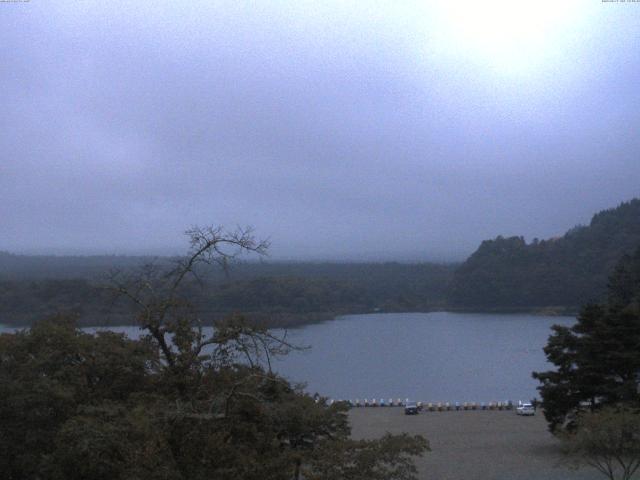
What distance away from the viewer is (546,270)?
64688 mm

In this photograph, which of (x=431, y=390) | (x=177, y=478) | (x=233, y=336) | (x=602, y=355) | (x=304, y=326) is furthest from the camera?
(x=304, y=326)

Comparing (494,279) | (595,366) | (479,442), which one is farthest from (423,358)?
(494,279)

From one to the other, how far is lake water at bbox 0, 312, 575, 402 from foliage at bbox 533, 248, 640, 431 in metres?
7.23

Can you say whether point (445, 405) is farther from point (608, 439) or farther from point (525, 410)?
point (608, 439)

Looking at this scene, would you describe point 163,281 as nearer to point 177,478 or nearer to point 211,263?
point 211,263

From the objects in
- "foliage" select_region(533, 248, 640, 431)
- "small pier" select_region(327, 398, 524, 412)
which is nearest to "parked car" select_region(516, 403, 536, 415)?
"small pier" select_region(327, 398, 524, 412)

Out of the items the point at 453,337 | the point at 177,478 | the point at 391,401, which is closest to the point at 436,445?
the point at 391,401

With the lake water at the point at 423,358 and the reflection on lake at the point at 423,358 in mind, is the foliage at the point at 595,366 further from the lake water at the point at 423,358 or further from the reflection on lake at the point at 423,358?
the reflection on lake at the point at 423,358

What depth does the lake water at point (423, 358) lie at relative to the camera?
3114 cm

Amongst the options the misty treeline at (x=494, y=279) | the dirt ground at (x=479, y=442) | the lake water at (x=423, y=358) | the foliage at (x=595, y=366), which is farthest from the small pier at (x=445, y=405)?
the misty treeline at (x=494, y=279)

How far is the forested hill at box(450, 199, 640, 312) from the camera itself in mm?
62250

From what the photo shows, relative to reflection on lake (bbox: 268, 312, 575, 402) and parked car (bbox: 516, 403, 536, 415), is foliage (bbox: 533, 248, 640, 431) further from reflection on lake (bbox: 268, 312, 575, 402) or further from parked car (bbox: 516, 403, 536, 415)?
reflection on lake (bbox: 268, 312, 575, 402)

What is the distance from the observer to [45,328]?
30.4ft

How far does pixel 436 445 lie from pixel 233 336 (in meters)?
12.5
